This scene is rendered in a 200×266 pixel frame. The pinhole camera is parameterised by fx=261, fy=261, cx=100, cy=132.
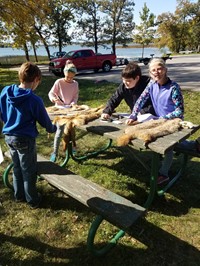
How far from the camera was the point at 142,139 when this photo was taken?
258cm

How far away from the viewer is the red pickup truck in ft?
52.1

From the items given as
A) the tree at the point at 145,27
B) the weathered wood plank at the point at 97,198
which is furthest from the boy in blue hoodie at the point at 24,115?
the tree at the point at 145,27

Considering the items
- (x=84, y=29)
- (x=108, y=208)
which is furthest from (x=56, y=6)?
(x=108, y=208)

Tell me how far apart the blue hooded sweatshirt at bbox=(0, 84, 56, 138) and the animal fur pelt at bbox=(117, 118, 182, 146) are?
0.82m

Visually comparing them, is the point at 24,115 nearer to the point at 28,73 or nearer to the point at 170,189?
the point at 28,73

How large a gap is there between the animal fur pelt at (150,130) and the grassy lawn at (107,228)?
94 cm

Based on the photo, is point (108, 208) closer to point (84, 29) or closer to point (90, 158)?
point (90, 158)

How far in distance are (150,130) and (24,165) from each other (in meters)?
1.37

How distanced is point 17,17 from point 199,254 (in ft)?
44.2

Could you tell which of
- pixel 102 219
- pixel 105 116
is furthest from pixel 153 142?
pixel 105 116

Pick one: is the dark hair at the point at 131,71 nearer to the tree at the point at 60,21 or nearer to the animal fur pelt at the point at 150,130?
the animal fur pelt at the point at 150,130

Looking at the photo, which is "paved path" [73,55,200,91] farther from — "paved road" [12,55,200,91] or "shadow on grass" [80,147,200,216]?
"shadow on grass" [80,147,200,216]

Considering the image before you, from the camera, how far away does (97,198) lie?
Result: 2.37 meters

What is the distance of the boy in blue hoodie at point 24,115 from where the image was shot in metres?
2.53
